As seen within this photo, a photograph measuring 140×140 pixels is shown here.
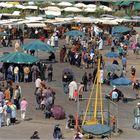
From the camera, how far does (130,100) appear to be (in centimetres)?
2684

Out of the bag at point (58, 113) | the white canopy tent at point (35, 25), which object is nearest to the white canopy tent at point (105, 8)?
the white canopy tent at point (35, 25)

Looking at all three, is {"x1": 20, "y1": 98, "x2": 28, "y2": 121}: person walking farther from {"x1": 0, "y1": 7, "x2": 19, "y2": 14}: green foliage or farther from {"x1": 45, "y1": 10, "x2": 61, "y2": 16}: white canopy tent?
{"x1": 0, "y1": 7, "x2": 19, "y2": 14}: green foliage

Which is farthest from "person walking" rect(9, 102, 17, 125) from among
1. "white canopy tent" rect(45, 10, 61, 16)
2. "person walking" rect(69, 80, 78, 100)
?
"white canopy tent" rect(45, 10, 61, 16)

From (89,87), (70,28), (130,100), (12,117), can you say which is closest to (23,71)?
(89,87)

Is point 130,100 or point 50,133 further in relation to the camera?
point 130,100

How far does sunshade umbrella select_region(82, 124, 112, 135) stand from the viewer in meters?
18.5

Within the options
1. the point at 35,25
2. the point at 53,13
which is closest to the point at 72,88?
the point at 35,25

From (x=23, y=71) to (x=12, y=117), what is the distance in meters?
8.27

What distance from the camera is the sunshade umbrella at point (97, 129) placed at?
60.5ft

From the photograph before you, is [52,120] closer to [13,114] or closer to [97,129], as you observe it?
[13,114]

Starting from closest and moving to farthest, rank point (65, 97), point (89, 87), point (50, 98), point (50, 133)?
point (50, 133) → point (50, 98) → point (65, 97) → point (89, 87)

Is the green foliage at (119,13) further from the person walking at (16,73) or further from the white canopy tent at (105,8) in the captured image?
the person walking at (16,73)

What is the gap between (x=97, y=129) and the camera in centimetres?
1864

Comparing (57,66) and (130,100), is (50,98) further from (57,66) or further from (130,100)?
(57,66)
